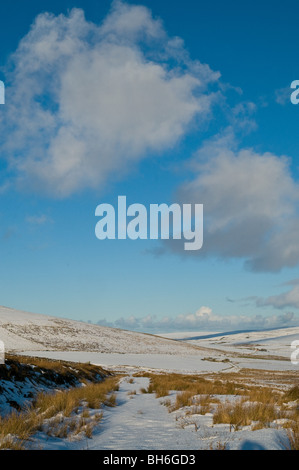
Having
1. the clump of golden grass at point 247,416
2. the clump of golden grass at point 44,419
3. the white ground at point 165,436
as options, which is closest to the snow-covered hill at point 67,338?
the clump of golden grass at point 44,419

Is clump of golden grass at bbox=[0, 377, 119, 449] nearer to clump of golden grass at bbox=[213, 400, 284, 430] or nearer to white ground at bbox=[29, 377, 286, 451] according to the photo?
white ground at bbox=[29, 377, 286, 451]

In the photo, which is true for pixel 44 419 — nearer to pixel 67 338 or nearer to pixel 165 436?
pixel 165 436

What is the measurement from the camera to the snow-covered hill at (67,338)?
270ft

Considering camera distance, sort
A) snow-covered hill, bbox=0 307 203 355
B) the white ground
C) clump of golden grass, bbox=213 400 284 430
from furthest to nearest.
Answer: snow-covered hill, bbox=0 307 203 355 < clump of golden grass, bbox=213 400 284 430 < the white ground

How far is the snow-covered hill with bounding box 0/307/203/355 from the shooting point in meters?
82.4

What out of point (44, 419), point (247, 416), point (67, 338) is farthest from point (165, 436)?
point (67, 338)

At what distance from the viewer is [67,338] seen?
9475cm

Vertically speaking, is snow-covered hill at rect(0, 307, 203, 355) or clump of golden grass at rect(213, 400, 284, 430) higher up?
clump of golden grass at rect(213, 400, 284, 430)

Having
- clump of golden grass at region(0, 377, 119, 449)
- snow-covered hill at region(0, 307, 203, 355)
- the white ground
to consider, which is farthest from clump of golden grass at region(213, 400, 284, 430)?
snow-covered hill at region(0, 307, 203, 355)

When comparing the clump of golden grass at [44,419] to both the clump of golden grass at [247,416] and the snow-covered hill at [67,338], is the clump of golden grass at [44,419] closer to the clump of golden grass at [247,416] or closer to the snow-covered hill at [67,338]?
the clump of golden grass at [247,416]

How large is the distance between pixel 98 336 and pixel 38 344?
86.0 feet

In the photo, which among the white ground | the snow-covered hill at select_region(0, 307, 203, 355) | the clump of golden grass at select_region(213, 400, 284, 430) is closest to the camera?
the white ground
